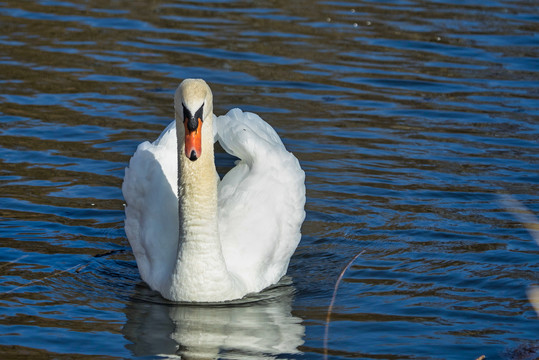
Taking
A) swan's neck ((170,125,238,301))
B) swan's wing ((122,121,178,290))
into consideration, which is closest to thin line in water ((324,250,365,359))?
swan's neck ((170,125,238,301))

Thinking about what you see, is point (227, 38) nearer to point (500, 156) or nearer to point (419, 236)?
point (500, 156)

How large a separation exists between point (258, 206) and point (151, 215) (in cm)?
82

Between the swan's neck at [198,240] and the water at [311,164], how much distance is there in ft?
0.54

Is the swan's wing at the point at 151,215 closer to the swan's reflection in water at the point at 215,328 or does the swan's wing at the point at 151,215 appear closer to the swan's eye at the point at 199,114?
the swan's reflection in water at the point at 215,328

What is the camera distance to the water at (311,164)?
23.5 ft

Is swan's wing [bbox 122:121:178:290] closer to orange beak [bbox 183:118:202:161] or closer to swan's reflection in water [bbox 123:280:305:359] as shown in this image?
swan's reflection in water [bbox 123:280:305:359]

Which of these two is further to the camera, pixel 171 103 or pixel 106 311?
pixel 171 103

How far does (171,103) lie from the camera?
12.4 metres

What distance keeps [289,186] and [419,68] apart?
6.17 metres

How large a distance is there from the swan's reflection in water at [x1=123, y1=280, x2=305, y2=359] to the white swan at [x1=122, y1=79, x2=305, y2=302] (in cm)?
11

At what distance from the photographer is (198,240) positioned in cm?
750

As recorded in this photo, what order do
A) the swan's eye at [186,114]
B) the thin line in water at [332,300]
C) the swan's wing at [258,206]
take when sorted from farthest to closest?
the swan's wing at [258,206] → the swan's eye at [186,114] → the thin line in water at [332,300]

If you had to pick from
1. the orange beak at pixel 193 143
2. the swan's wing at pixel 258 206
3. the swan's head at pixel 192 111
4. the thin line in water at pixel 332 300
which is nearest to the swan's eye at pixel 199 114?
the swan's head at pixel 192 111

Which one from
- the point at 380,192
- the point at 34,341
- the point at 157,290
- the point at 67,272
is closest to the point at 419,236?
the point at 380,192
